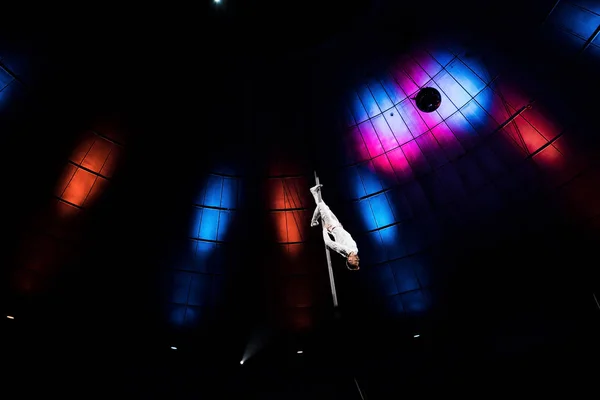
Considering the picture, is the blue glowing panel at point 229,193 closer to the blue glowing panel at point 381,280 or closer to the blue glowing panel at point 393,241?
the blue glowing panel at point 393,241

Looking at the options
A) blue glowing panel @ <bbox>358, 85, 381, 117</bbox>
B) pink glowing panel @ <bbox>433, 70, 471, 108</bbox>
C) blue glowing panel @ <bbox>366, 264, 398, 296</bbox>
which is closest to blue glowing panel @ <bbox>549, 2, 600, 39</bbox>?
pink glowing panel @ <bbox>433, 70, 471, 108</bbox>

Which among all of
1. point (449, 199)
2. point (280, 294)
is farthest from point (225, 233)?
point (449, 199)

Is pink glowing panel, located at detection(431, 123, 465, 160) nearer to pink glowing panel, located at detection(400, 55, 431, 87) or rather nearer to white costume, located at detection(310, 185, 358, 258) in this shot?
pink glowing panel, located at detection(400, 55, 431, 87)

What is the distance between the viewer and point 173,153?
11977 mm

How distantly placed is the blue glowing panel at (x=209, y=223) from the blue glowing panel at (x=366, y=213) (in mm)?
4890

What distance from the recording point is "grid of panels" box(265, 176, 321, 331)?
13.0 m

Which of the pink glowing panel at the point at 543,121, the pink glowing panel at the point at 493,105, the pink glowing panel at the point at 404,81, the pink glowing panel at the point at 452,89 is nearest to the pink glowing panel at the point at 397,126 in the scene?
the pink glowing panel at the point at 404,81

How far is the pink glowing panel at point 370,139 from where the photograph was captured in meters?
12.0

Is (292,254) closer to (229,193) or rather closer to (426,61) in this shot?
(229,193)

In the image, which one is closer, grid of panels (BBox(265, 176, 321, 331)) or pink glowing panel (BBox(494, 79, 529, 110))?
pink glowing panel (BBox(494, 79, 529, 110))

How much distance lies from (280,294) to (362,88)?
7.53 m

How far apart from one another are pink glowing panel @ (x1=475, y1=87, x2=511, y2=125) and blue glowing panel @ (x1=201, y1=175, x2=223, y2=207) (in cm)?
843

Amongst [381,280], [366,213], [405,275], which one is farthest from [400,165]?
[381,280]

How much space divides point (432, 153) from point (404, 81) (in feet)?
8.02
